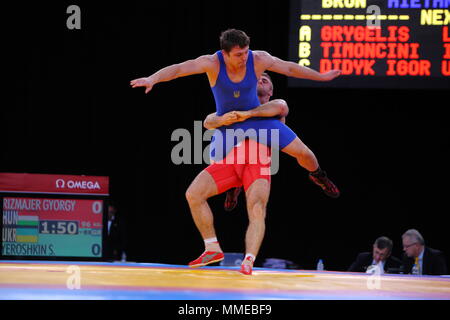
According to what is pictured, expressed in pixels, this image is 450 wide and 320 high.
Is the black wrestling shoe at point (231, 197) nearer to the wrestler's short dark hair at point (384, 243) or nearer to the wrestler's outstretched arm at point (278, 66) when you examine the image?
the wrestler's outstretched arm at point (278, 66)

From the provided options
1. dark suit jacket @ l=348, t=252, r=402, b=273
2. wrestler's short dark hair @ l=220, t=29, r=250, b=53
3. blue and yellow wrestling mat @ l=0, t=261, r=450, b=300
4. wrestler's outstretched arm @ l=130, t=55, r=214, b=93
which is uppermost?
wrestler's short dark hair @ l=220, t=29, r=250, b=53

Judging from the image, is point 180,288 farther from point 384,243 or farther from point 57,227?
point 57,227

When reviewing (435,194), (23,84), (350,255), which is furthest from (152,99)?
(435,194)

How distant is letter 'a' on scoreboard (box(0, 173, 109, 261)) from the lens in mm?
5824

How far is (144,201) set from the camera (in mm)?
7957

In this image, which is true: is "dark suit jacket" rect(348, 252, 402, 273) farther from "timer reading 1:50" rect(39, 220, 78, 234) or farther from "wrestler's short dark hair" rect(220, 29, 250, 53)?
"wrestler's short dark hair" rect(220, 29, 250, 53)

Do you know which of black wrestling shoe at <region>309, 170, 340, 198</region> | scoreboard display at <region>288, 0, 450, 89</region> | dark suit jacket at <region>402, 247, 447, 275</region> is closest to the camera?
black wrestling shoe at <region>309, 170, 340, 198</region>

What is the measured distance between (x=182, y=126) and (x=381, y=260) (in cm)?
322

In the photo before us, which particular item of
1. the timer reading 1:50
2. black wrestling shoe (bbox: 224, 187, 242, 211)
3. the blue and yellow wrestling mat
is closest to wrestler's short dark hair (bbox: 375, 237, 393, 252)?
black wrestling shoe (bbox: 224, 187, 242, 211)

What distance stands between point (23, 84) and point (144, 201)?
1820mm

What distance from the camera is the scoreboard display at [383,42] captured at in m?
5.82

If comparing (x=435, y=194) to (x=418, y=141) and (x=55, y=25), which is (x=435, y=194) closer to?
(x=418, y=141)

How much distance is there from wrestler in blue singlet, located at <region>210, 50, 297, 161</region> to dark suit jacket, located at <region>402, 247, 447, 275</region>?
1858 millimetres

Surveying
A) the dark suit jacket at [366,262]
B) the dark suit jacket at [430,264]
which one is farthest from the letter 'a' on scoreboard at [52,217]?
the dark suit jacket at [430,264]
